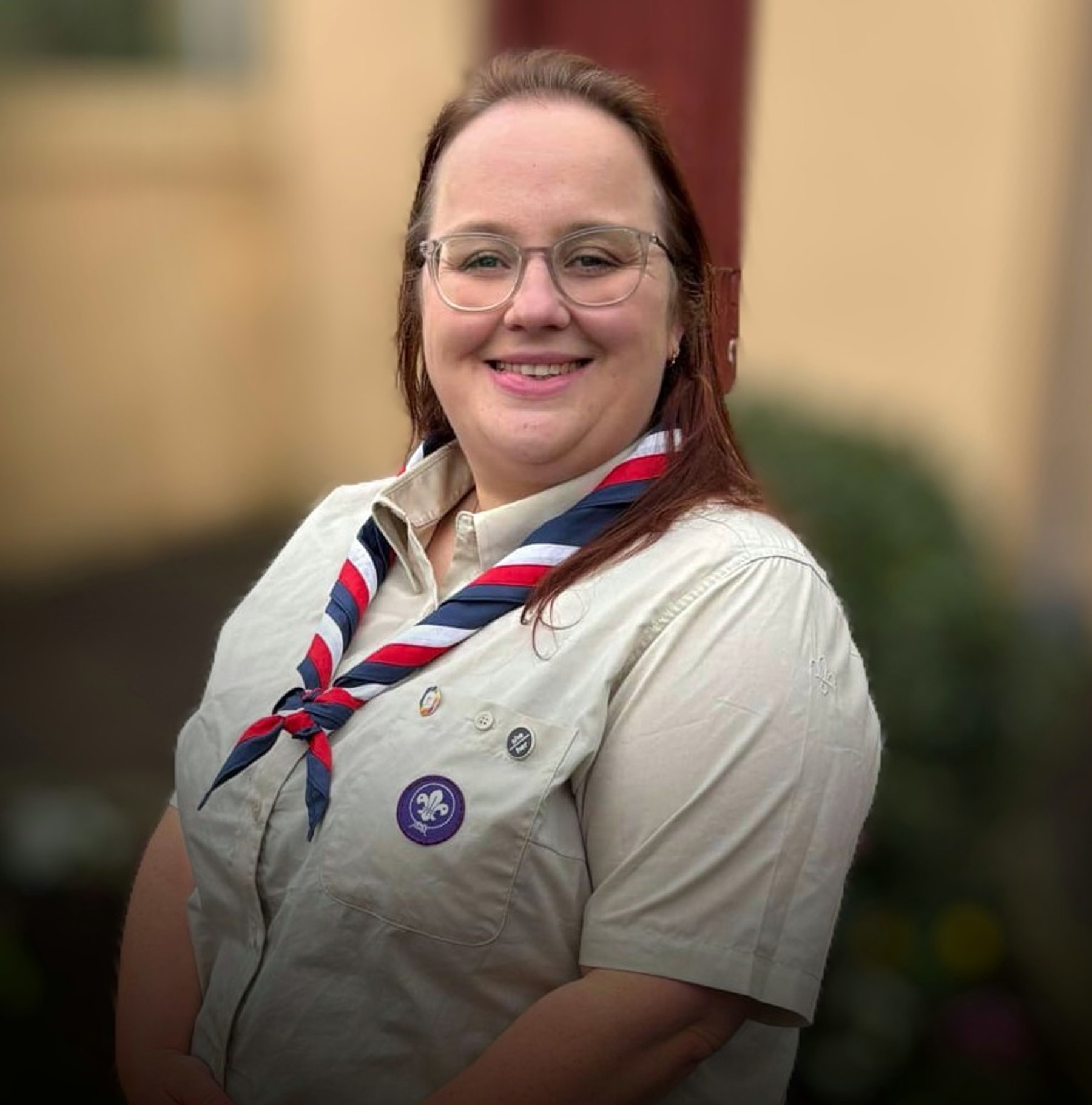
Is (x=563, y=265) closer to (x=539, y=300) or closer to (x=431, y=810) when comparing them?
(x=539, y=300)

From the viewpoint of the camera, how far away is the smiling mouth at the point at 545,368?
55.7 inches

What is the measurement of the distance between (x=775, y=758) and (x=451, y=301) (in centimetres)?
55

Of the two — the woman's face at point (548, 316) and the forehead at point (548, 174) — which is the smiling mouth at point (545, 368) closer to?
the woman's face at point (548, 316)

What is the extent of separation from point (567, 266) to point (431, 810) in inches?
20.9

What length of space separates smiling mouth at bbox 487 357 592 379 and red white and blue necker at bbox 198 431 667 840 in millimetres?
109

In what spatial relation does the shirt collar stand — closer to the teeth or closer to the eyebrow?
the teeth

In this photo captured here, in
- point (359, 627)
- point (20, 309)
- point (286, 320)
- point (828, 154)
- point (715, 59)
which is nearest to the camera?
point (359, 627)

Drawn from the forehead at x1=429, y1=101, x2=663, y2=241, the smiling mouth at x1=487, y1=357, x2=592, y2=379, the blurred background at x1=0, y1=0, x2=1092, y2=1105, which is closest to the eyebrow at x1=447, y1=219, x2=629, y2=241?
the forehead at x1=429, y1=101, x2=663, y2=241

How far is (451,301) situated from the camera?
144cm

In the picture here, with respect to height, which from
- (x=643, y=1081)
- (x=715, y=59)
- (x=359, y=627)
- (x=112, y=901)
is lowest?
(x=112, y=901)

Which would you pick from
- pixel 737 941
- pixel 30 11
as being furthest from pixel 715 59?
pixel 30 11

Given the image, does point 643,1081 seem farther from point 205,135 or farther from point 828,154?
point 205,135

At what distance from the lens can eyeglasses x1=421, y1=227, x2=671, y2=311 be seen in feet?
4.54

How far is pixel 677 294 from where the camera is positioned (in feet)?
4.84
